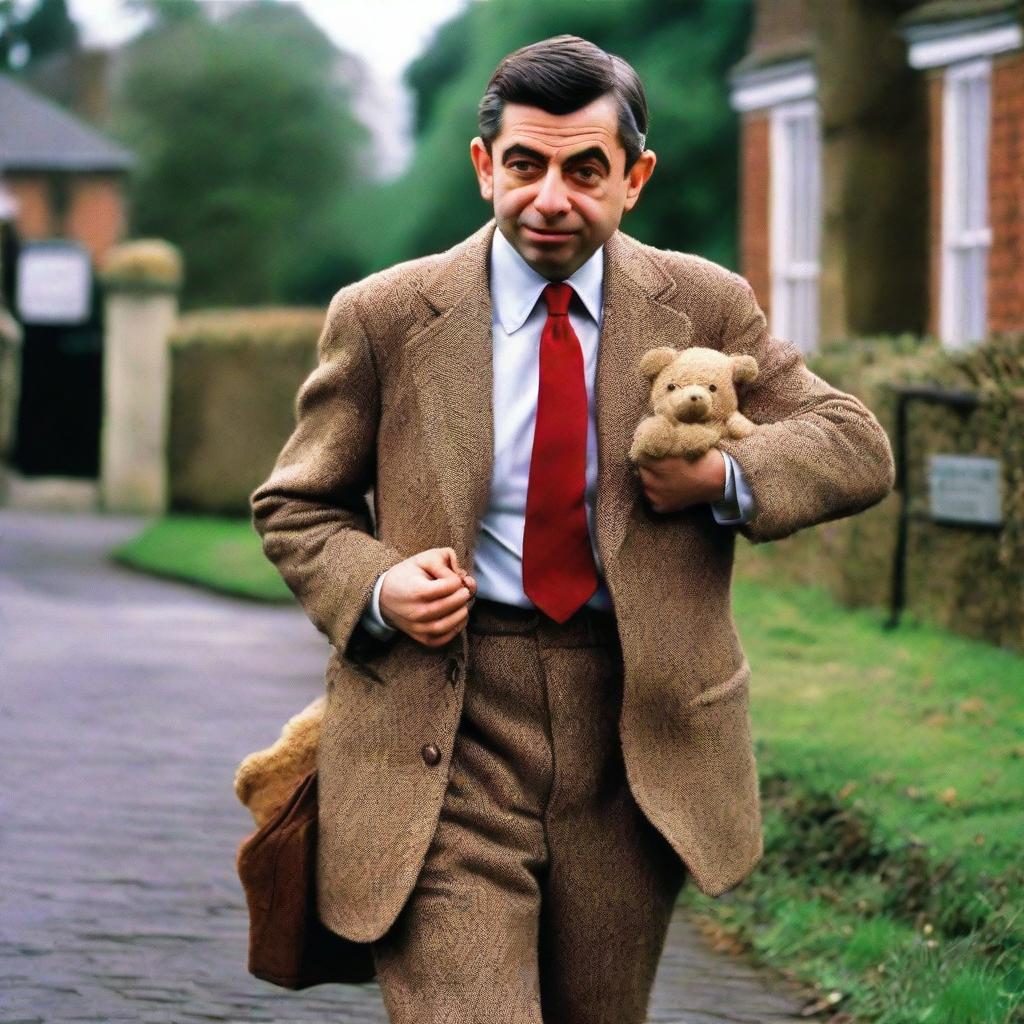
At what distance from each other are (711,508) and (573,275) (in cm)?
42

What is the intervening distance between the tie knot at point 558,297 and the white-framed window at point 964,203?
1142cm

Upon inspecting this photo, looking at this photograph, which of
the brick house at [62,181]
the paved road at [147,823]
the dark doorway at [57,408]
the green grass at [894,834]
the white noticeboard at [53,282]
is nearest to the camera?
the green grass at [894,834]

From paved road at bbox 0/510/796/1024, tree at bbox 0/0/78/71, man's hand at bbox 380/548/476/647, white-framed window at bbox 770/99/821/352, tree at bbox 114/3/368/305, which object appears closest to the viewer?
man's hand at bbox 380/548/476/647

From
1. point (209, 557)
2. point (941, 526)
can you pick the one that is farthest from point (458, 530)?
point (209, 557)

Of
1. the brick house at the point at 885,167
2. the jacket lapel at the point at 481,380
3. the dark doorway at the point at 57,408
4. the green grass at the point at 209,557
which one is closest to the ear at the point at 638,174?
the jacket lapel at the point at 481,380

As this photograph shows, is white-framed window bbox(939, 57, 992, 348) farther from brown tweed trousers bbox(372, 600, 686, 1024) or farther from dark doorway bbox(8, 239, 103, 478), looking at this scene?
dark doorway bbox(8, 239, 103, 478)

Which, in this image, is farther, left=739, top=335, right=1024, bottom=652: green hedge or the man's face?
left=739, top=335, right=1024, bottom=652: green hedge

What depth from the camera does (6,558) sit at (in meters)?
16.3

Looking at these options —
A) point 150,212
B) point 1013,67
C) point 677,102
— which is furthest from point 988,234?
point 150,212

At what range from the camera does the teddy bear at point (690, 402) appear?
10.5 ft

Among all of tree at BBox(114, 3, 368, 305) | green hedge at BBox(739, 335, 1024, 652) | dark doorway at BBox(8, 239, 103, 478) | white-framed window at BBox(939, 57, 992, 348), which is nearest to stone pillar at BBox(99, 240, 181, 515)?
dark doorway at BBox(8, 239, 103, 478)

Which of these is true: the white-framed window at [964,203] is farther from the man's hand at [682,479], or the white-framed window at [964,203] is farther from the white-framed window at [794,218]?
the man's hand at [682,479]

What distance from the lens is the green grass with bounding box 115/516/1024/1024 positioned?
4984mm

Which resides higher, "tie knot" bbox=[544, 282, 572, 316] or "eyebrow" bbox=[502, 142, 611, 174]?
"eyebrow" bbox=[502, 142, 611, 174]
